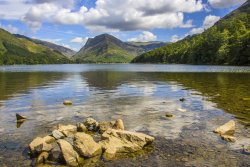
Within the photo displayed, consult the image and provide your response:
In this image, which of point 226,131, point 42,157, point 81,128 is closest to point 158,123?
point 226,131

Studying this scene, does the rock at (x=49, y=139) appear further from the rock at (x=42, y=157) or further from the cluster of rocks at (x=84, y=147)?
the rock at (x=42, y=157)

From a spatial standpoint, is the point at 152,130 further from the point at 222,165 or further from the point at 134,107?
the point at 134,107

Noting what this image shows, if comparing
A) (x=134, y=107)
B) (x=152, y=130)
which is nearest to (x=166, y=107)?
(x=134, y=107)

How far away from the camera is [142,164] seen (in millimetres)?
16797

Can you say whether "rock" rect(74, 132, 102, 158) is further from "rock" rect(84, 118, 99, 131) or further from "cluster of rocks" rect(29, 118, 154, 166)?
"rock" rect(84, 118, 99, 131)

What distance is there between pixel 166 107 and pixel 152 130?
11.3 meters

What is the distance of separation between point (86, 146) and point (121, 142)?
2.40 m

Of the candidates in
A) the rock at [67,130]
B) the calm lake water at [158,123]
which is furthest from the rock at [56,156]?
the rock at [67,130]

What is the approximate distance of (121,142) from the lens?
63.4 feet

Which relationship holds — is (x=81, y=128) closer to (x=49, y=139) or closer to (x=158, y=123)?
(x=49, y=139)

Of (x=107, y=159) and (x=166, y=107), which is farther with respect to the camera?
(x=166, y=107)

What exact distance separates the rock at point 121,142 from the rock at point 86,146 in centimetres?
55

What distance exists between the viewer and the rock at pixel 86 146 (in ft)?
58.6

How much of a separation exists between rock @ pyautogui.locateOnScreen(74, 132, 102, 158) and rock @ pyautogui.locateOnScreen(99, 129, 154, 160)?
554 mm
